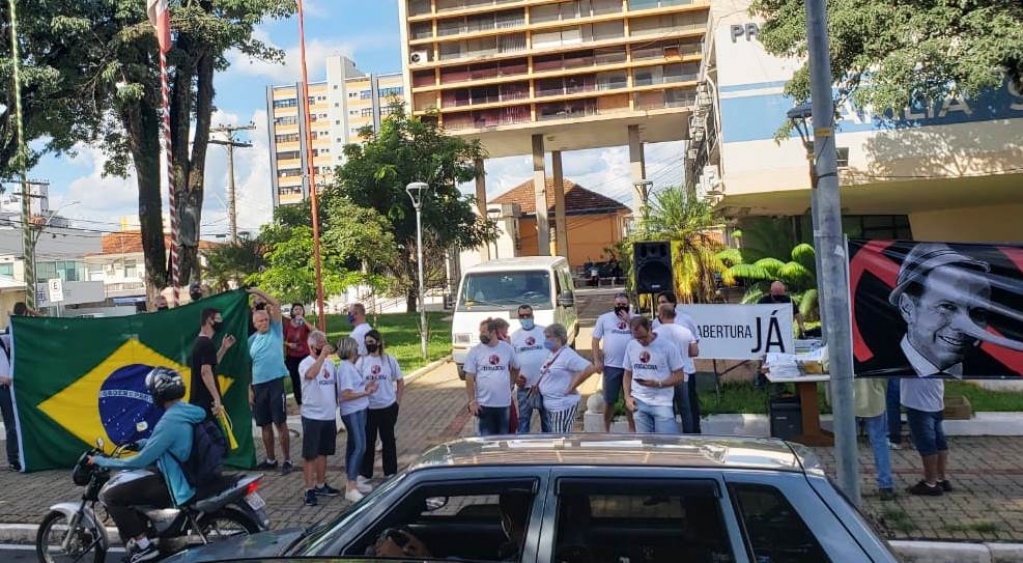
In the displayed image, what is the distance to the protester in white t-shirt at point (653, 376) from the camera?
26.4ft

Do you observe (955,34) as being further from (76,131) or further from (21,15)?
(76,131)

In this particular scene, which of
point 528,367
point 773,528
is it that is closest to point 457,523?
point 773,528

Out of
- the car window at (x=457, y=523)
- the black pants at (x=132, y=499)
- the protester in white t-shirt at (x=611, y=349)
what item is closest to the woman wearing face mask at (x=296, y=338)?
the protester in white t-shirt at (x=611, y=349)

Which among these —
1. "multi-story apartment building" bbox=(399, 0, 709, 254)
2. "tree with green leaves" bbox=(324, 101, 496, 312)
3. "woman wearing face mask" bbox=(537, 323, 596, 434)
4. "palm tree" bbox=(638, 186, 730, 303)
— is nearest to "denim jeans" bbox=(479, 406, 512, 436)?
"woman wearing face mask" bbox=(537, 323, 596, 434)

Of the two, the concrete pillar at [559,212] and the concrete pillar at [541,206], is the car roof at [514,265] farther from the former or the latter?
the concrete pillar at [559,212]

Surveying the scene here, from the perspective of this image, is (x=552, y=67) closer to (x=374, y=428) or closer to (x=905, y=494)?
(x=374, y=428)

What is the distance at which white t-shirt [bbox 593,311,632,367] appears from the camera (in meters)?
9.97

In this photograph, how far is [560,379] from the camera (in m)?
8.66

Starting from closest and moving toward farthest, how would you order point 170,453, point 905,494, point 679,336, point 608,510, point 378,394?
point 608,510 < point 170,453 < point 905,494 < point 378,394 < point 679,336

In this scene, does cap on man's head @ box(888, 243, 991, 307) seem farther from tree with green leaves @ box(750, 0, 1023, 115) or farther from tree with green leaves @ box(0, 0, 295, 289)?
tree with green leaves @ box(0, 0, 295, 289)

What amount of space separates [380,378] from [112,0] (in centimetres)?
1592

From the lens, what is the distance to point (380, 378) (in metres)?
8.48

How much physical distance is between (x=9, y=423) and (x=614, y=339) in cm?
756

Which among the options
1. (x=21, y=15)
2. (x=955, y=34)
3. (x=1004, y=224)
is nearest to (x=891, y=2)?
(x=955, y=34)
